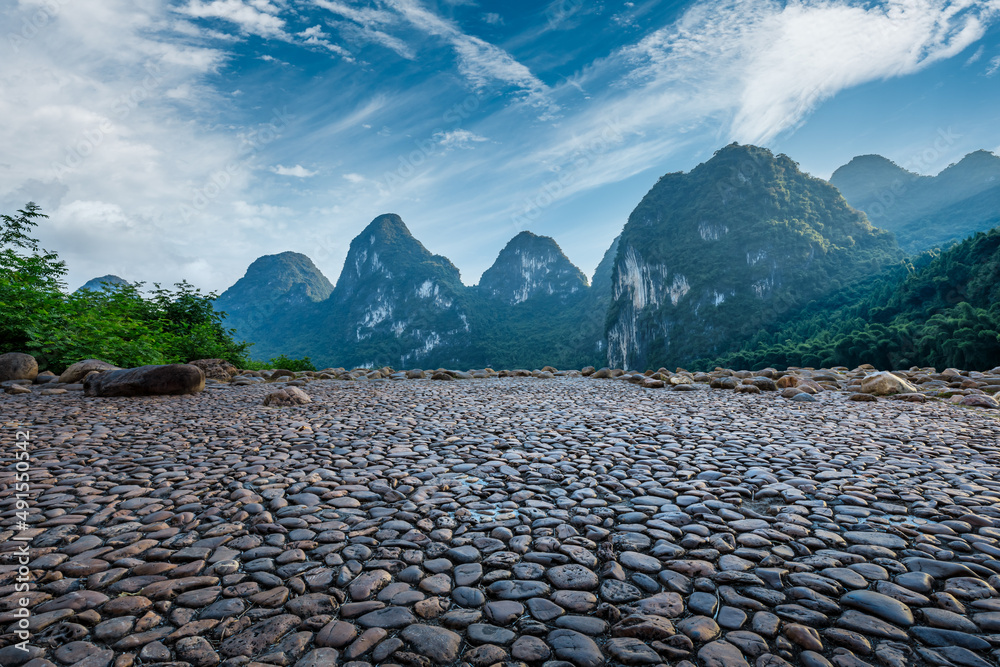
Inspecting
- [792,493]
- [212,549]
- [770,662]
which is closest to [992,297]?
[792,493]

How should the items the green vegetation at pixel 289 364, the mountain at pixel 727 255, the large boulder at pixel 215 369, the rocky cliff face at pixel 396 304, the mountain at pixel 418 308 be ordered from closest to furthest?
the large boulder at pixel 215 369
the green vegetation at pixel 289 364
the mountain at pixel 727 255
the mountain at pixel 418 308
the rocky cliff face at pixel 396 304

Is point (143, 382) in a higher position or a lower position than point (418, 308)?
lower

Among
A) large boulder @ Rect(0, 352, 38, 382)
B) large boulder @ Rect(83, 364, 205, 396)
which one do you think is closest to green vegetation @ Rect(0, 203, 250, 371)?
large boulder @ Rect(0, 352, 38, 382)

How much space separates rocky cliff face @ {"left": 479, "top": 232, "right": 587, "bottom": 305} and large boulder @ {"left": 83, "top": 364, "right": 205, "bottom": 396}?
124282 mm

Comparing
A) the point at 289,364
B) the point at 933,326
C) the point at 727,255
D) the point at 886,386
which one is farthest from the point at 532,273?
the point at 886,386

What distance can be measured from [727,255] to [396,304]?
284 feet

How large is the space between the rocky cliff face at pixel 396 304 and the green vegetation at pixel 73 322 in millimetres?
91419

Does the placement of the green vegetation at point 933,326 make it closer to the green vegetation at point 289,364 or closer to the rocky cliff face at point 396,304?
the green vegetation at point 289,364

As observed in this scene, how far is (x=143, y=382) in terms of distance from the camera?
8.26 m

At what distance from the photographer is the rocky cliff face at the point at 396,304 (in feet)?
378

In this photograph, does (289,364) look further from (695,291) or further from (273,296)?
(273,296)

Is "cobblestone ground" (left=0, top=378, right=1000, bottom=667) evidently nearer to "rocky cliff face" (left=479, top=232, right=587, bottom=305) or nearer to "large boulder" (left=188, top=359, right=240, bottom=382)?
"large boulder" (left=188, top=359, right=240, bottom=382)

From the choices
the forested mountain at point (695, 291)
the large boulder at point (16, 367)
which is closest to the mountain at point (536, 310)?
the forested mountain at point (695, 291)

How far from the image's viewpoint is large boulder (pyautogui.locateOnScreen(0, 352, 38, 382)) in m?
9.48
